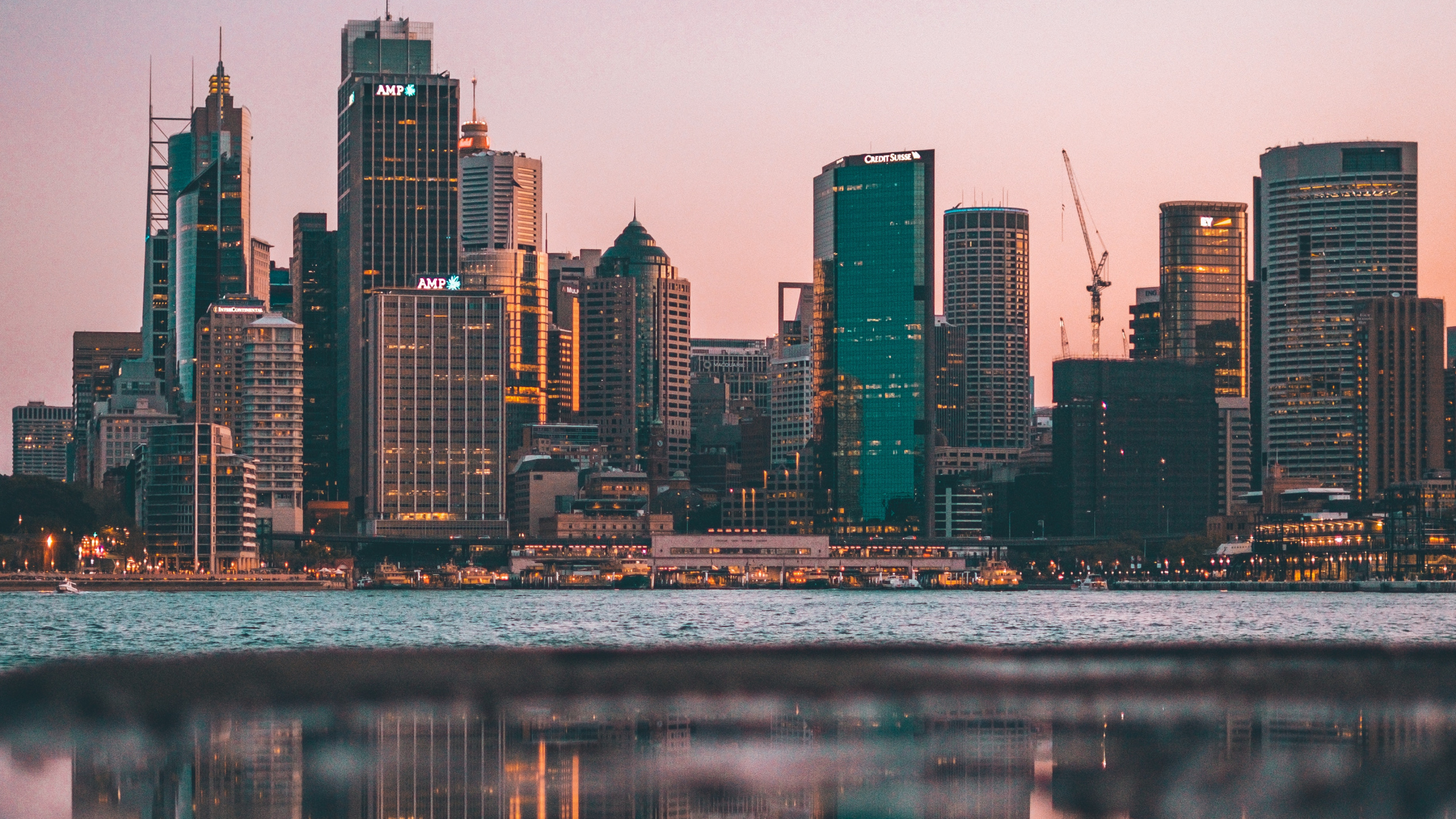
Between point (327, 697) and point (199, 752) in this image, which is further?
point (327, 697)

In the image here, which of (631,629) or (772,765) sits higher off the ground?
(772,765)

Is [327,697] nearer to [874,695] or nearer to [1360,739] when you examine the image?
[874,695]

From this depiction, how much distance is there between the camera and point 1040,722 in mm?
62219

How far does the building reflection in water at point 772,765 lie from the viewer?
45000 millimetres

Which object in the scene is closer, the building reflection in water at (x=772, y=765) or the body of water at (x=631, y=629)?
the building reflection in water at (x=772, y=765)

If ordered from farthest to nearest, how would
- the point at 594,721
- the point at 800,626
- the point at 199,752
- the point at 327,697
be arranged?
1. the point at 800,626
2. the point at 327,697
3. the point at 594,721
4. the point at 199,752

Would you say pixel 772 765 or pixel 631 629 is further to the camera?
pixel 631 629

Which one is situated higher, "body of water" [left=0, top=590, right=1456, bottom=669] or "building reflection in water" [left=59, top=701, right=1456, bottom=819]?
"building reflection in water" [left=59, top=701, right=1456, bottom=819]

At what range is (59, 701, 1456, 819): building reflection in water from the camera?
148 feet

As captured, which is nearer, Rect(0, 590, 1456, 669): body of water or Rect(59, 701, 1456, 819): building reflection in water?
Rect(59, 701, 1456, 819): building reflection in water

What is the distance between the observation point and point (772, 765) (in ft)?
170

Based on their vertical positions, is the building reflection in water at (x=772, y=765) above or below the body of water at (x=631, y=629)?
above

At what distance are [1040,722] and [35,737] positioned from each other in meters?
29.8

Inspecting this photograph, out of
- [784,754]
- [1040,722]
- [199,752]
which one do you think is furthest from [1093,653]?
[199,752]
